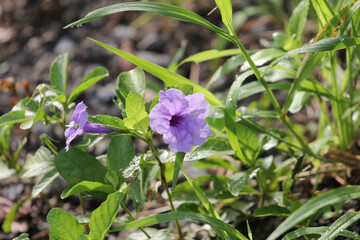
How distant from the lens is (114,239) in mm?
1823

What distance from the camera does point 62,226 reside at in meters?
1.28

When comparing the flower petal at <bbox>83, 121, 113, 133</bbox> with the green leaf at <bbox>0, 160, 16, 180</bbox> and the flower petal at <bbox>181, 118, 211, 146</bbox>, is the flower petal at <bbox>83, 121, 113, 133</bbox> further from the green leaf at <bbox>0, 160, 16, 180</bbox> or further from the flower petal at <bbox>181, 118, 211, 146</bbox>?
the green leaf at <bbox>0, 160, 16, 180</bbox>

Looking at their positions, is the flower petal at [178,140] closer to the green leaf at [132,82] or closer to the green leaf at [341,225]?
the green leaf at [132,82]

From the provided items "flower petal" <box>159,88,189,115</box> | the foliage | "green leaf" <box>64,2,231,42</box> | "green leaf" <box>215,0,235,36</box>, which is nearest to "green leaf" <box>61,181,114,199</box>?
the foliage

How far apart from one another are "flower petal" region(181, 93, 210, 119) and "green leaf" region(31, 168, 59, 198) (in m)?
0.58

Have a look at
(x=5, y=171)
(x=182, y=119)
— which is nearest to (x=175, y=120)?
(x=182, y=119)

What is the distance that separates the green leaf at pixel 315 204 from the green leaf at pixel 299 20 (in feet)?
1.98

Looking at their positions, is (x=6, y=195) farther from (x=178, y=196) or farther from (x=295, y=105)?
(x=295, y=105)

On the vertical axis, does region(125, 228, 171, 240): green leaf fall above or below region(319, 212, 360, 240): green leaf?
below

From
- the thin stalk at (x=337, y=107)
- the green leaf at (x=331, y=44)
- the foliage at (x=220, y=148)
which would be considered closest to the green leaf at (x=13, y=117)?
the foliage at (x=220, y=148)

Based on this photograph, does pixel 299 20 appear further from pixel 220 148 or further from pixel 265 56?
pixel 220 148

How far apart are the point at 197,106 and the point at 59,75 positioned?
0.67 metres

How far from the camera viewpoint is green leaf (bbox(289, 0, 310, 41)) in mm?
1629

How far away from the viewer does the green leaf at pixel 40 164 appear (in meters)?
1.60
